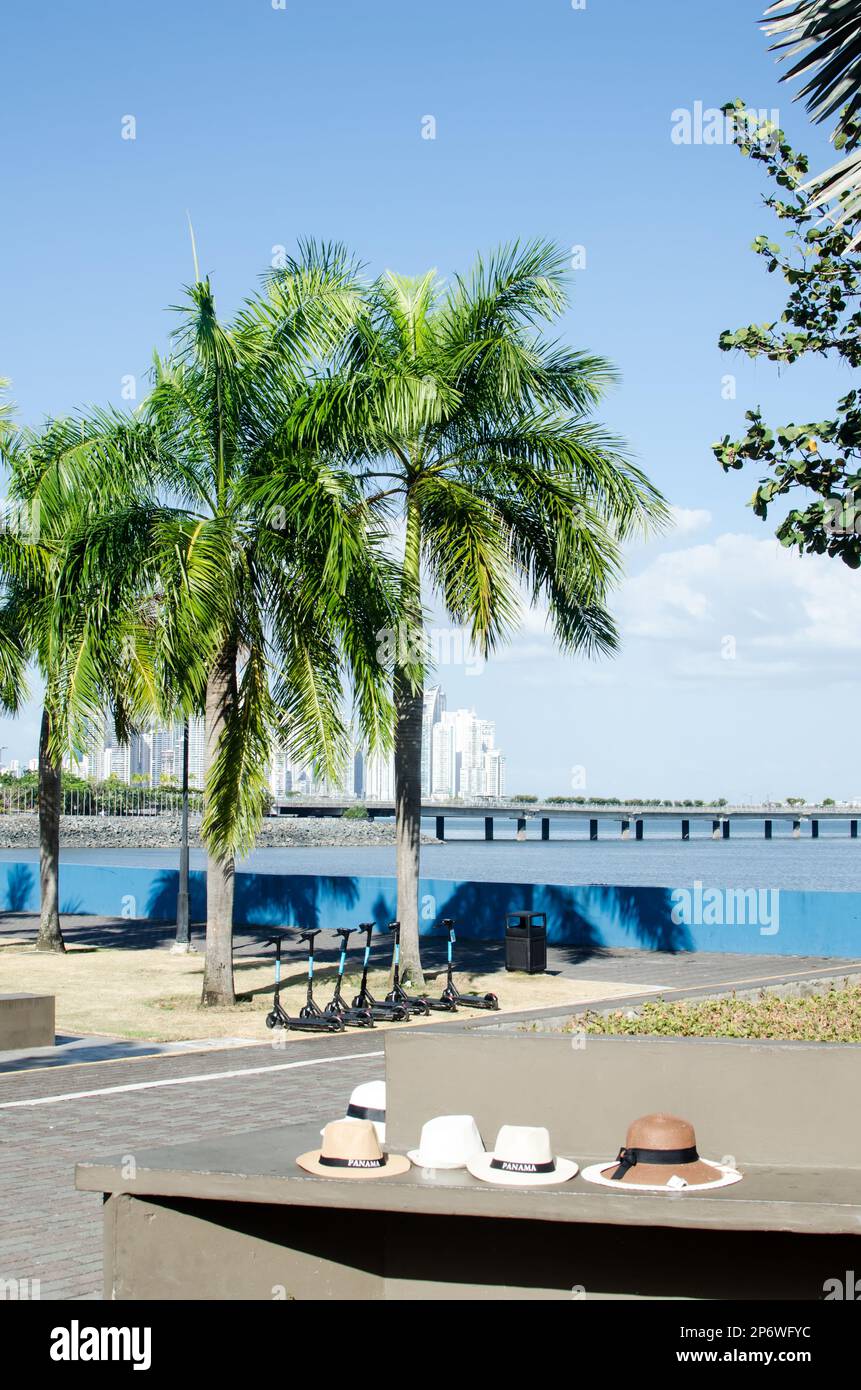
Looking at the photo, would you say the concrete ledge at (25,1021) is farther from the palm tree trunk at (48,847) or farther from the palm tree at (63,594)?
the palm tree trunk at (48,847)

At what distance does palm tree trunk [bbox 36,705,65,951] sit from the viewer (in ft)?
81.2

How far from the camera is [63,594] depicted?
55.4 feet

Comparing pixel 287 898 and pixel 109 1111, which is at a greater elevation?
pixel 287 898

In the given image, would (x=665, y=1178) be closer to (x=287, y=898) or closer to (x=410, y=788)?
(x=410, y=788)

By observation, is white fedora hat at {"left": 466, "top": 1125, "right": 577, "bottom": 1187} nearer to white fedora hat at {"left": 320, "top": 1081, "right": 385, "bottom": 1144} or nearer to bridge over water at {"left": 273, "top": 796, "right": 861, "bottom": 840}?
white fedora hat at {"left": 320, "top": 1081, "right": 385, "bottom": 1144}

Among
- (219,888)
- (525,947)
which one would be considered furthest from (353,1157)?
(525,947)

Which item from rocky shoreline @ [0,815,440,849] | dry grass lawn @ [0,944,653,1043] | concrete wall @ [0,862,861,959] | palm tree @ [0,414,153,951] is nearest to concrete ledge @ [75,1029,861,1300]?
dry grass lawn @ [0,944,653,1043]

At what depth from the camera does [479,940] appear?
1067 inches

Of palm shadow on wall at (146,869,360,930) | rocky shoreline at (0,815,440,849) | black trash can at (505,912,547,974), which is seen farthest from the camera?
rocky shoreline at (0,815,440,849)

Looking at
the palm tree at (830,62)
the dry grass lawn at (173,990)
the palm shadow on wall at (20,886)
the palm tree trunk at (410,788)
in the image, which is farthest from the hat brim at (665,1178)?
the palm shadow on wall at (20,886)

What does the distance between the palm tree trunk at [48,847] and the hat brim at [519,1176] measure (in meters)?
20.2

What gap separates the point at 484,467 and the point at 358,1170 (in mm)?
15103

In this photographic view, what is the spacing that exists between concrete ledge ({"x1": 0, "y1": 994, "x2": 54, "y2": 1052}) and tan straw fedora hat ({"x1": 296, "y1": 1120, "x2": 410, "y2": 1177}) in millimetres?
9563
